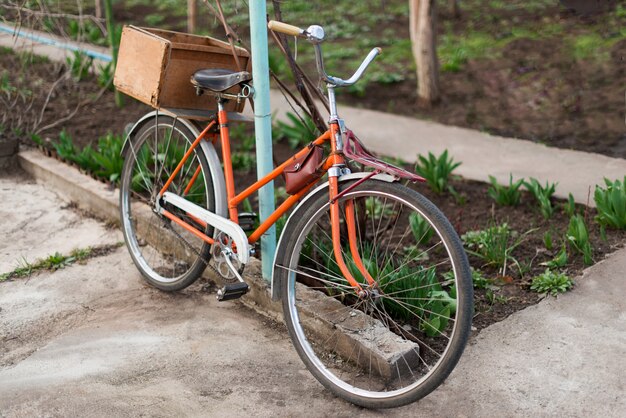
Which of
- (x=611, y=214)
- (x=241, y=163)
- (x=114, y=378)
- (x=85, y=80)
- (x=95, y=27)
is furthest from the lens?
(x=95, y=27)

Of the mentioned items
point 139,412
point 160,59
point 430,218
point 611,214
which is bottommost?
point 139,412

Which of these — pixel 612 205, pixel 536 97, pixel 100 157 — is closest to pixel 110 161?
pixel 100 157

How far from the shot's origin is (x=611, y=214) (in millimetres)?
4406

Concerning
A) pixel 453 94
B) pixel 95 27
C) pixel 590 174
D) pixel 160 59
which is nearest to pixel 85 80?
pixel 95 27

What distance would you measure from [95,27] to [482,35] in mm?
4164

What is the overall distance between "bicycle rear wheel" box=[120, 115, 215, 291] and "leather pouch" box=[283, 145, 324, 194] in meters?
0.65

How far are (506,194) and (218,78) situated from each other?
77.2 inches

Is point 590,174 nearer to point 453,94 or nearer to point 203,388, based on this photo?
point 453,94

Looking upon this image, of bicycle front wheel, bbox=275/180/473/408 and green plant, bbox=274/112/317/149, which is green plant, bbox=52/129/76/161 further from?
bicycle front wheel, bbox=275/180/473/408

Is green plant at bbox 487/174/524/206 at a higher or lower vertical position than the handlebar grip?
lower

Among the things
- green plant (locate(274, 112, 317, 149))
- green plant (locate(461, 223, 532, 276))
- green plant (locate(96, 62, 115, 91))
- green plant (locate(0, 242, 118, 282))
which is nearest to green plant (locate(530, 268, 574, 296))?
green plant (locate(461, 223, 532, 276))

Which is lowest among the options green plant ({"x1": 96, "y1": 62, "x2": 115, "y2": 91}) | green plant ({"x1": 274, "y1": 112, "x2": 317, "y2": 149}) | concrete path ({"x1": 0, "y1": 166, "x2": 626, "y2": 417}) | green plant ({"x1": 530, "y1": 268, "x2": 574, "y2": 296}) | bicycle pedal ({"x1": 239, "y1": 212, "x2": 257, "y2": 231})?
concrete path ({"x1": 0, "y1": 166, "x2": 626, "y2": 417})

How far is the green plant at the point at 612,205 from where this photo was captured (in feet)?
14.3

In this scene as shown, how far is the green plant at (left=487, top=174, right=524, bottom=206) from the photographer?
4.84m
